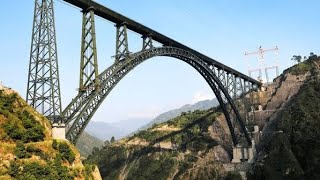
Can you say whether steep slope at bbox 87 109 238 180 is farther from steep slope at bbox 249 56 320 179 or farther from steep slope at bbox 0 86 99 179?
steep slope at bbox 0 86 99 179

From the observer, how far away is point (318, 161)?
61625mm

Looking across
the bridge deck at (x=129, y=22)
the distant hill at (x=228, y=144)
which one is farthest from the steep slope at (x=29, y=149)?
the distant hill at (x=228, y=144)

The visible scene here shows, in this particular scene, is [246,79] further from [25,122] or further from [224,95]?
[25,122]

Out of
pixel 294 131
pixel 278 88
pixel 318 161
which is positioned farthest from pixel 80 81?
pixel 278 88

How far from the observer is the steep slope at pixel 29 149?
26.8 meters

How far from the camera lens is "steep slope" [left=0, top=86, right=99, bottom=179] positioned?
1054 inches

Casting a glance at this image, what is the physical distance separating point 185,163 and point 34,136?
2321 inches

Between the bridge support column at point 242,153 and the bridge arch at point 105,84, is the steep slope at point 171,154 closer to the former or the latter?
the bridge support column at point 242,153

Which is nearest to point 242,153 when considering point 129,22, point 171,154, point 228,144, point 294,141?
point 228,144

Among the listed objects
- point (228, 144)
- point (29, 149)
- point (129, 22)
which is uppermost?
point (129, 22)

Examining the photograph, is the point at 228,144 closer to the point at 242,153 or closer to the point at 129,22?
the point at 242,153

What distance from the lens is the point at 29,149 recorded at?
2828 centimetres

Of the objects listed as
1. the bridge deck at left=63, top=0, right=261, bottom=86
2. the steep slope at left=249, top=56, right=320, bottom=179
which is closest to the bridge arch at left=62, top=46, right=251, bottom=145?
the bridge deck at left=63, top=0, right=261, bottom=86

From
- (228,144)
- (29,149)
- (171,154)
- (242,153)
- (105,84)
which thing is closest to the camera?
(29,149)
